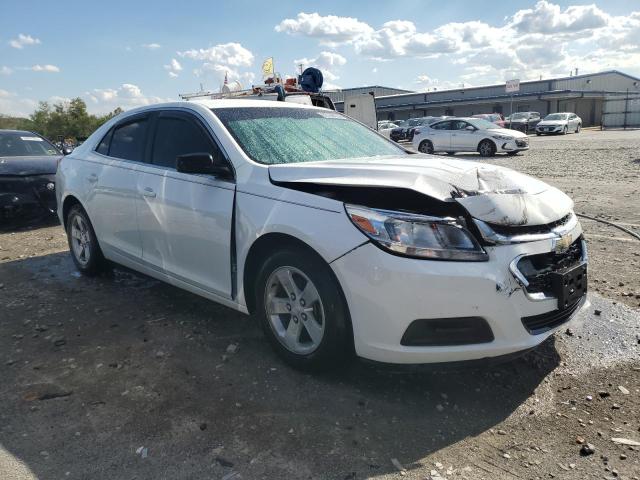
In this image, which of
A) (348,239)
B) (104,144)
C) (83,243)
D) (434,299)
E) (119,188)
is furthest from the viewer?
(83,243)

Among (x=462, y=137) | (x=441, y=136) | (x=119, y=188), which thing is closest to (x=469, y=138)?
(x=462, y=137)

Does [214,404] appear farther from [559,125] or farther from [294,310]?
[559,125]

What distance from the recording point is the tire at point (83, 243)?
5172mm

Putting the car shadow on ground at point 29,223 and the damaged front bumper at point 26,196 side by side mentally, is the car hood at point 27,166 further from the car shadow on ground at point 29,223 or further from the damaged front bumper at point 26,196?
the car shadow on ground at point 29,223

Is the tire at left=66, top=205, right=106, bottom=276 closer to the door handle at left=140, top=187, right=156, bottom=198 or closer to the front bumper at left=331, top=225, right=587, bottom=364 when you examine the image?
the door handle at left=140, top=187, right=156, bottom=198

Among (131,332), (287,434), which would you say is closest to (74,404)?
(131,332)

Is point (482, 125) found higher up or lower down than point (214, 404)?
higher up

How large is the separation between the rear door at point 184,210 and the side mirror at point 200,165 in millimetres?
95

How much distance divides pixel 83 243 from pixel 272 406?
3.37 meters

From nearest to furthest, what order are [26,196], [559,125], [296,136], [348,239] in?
[348,239]
[296,136]
[26,196]
[559,125]

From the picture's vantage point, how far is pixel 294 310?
10.5 ft

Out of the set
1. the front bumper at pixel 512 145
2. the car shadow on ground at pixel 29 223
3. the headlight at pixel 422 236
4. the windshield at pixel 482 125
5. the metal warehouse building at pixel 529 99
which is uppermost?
the metal warehouse building at pixel 529 99

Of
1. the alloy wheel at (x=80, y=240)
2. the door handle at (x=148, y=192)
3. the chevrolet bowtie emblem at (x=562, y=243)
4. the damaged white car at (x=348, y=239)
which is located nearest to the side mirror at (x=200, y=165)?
the damaged white car at (x=348, y=239)

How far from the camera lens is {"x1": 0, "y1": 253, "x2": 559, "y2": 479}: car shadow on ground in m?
2.54
